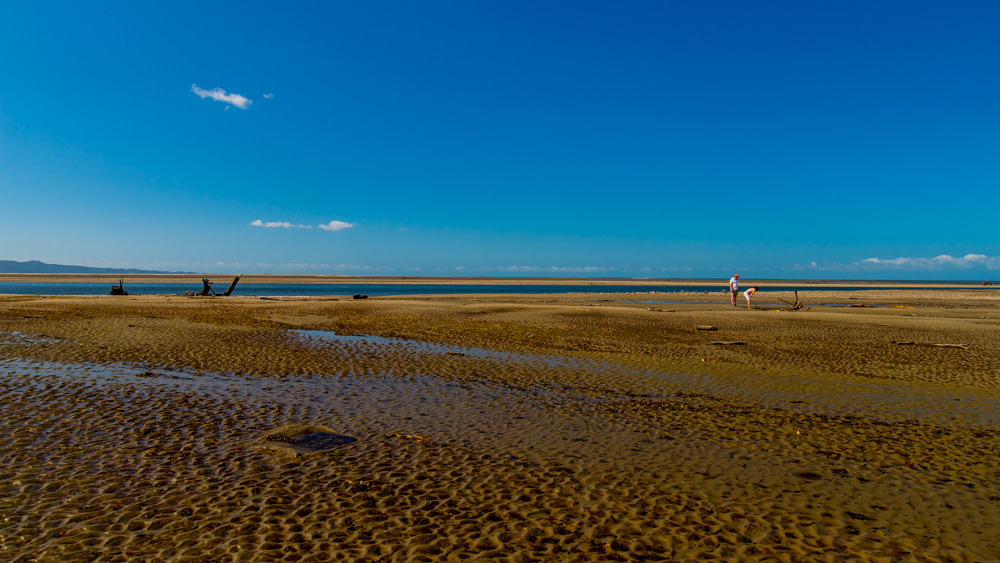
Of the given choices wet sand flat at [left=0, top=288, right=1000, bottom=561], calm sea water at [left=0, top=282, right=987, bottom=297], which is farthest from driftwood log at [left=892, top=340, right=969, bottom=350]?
calm sea water at [left=0, top=282, right=987, bottom=297]

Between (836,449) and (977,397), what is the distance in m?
6.55

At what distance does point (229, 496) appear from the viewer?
5.94 metres

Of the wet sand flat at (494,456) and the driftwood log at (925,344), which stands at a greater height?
the driftwood log at (925,344)

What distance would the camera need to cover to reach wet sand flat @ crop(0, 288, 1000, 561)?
511 cm

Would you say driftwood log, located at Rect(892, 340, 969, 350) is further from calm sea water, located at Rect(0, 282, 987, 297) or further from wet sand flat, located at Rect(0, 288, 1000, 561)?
calm sea water, located at Rect(0, 282, 987, 297)

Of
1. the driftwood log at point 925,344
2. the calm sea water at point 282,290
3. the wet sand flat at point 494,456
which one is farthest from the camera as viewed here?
the calm sea water at point 282,290

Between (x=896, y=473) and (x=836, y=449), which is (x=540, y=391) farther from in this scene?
(x=896, y=473)

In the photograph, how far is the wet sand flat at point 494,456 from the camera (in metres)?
5.11

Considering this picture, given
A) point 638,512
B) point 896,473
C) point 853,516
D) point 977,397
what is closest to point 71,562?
point 638,512

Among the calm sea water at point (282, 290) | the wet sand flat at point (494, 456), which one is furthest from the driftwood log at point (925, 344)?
the calm sea water at point (282, 290)

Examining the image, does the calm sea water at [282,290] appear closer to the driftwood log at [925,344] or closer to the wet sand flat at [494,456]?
the wet sand flat at [494,456]

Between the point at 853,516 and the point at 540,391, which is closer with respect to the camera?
the point at 853,516

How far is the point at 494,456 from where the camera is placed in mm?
7504

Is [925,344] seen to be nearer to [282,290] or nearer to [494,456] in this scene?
[494,456]
